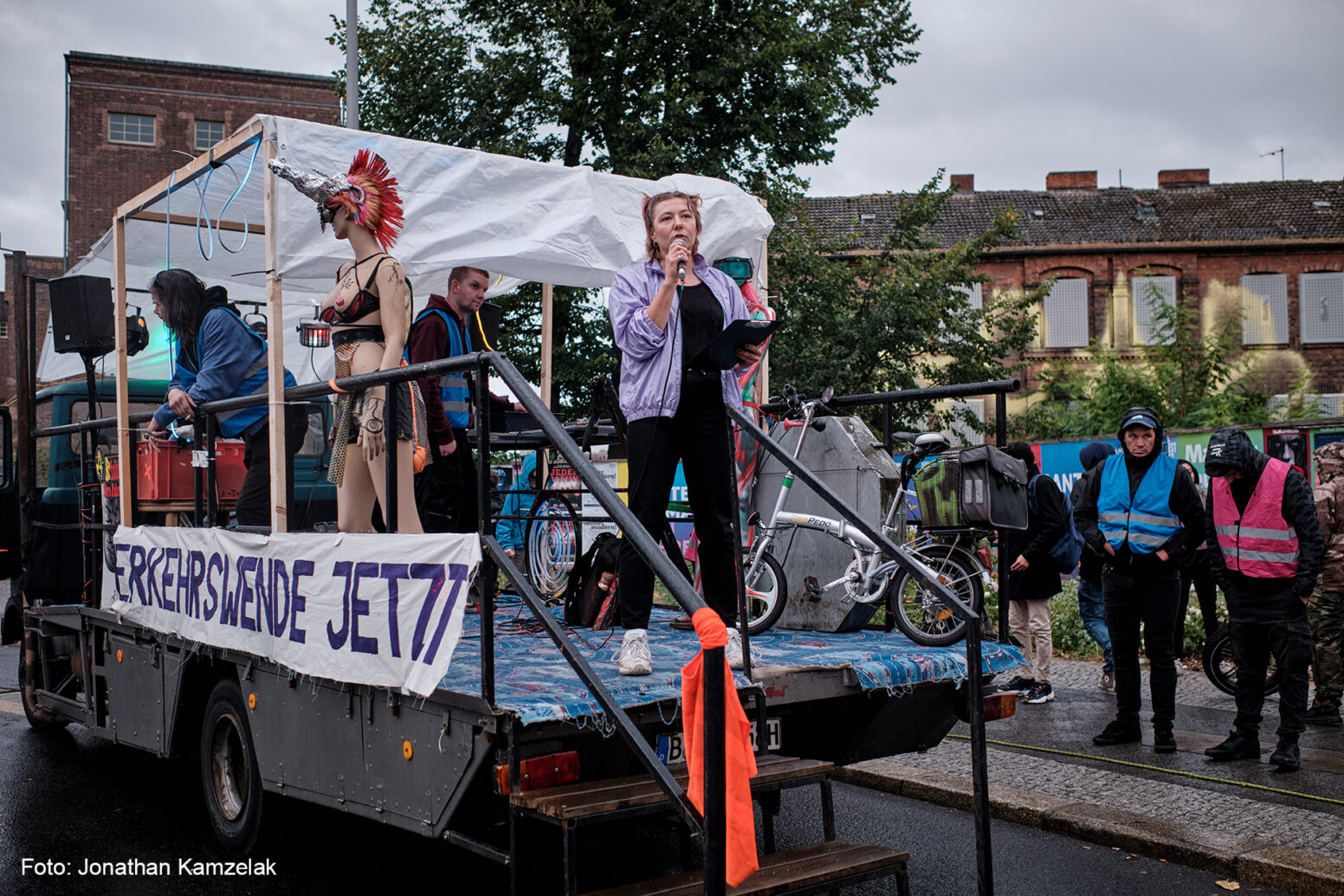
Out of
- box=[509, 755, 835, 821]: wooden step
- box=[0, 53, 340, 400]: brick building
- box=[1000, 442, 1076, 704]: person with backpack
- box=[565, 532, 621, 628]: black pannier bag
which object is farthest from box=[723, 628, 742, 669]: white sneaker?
box=[0, 53, 340, 400]: brick building

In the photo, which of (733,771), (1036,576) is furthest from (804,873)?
(1036,576)

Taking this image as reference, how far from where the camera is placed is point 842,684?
463 centimetres

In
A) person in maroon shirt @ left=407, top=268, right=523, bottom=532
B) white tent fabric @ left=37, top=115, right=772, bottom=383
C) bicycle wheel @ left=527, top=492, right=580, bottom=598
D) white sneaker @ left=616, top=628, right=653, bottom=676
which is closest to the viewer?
white sneaker @ left=616, top=628, right=653, bottom=676

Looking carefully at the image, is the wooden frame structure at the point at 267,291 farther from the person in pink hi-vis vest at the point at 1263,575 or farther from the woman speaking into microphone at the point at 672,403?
the person in pink hi-vis vest at the point at 1263,575

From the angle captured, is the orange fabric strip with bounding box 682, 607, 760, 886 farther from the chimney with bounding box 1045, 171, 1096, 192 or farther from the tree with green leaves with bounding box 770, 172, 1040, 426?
the chimney with bounding box 1045, 171, 1096, 192

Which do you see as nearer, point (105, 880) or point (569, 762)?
point (569, 762)

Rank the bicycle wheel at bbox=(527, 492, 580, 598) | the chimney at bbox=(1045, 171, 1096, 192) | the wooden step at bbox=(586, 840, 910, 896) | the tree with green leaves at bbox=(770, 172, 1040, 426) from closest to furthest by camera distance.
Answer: the wooden step at bbox=(586, 840, 910, 896), the bicycle wheel at bbox=(527, 492, 580, 598), the tree with green leaves at bbox=(770, 172, 1040, 426), the chimney at bbox=(1045, 171, 1096, 192)

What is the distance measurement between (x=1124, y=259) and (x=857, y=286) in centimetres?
2679

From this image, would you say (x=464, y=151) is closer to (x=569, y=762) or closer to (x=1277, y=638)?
(x=569, y=762)

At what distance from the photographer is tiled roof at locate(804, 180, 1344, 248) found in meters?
43.9

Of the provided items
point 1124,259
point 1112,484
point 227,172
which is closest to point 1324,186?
→ point 1124,259

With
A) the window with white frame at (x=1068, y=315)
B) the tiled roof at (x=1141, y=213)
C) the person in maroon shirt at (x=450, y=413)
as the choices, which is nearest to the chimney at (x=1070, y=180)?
the tiled roof at (x=1141, y=213)

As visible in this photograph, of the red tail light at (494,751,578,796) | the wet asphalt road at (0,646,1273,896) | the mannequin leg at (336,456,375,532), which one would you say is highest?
the mannequin leg at (336,456,375,532)

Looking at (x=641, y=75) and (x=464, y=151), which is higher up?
(x=641, y=75)
